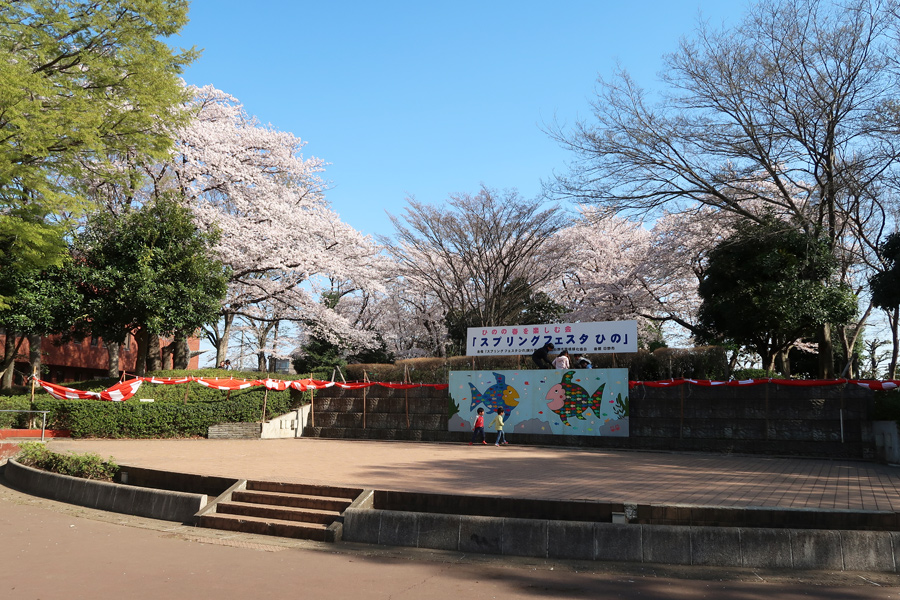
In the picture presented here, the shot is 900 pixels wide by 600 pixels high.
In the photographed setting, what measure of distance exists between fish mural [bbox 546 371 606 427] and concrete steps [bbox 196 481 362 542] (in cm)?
997

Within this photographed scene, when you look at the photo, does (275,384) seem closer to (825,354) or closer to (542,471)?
(542,471)

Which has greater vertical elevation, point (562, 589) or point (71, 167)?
point (71, 167)

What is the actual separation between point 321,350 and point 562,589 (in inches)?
1150

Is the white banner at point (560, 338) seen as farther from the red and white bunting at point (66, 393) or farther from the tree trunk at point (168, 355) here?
the tree trunk at point (168, 355)

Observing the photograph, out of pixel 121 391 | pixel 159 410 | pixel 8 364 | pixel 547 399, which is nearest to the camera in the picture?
pixel 121 391

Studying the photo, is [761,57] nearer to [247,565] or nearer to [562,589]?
[562,589]

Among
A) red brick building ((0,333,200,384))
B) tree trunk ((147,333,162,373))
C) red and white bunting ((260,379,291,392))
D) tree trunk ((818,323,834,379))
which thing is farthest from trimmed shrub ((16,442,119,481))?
red brick building ((0,333,200,384))

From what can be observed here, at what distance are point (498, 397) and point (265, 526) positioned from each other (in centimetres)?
1099

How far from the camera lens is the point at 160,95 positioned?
1455 centimetres

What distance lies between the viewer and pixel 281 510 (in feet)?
28.0

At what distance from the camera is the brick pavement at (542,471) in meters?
8.52

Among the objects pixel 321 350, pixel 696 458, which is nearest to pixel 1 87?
pixel 696 458

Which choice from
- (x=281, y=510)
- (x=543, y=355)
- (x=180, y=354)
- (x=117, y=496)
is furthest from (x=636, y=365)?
(x=180, y=354)

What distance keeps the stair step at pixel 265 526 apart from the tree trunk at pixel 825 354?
51.7 feet
